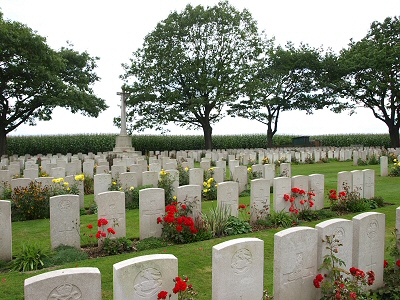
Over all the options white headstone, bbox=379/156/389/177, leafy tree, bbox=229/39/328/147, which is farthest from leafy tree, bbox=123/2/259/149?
white headstone, bbox=379/156/389/177

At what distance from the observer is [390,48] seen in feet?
105

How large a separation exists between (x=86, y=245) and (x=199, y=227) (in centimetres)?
232

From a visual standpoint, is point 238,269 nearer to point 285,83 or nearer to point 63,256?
point 63,256

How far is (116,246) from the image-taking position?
20.7 feet

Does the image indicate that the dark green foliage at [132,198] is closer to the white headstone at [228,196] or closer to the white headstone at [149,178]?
the white headstone at [149,178]

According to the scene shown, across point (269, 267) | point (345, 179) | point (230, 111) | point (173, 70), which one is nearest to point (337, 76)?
point (230, 111)

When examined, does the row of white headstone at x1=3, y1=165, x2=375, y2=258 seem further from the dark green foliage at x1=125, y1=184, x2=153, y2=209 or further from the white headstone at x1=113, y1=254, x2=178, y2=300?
the white headstone at x1=113, y1=254, x2=178, y2=300

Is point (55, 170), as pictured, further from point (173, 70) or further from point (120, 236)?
point (173, 70)

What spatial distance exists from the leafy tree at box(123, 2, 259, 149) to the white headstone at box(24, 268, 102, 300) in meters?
25.8

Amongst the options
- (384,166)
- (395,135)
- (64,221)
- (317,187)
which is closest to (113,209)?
(64,221)

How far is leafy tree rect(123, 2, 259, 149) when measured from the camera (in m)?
29.4

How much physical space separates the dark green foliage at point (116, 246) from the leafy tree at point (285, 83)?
27852 mm

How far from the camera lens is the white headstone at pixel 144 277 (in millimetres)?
3239

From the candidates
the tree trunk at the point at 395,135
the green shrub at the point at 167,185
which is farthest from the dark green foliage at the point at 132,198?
the tree trunk at the point at 395,135
